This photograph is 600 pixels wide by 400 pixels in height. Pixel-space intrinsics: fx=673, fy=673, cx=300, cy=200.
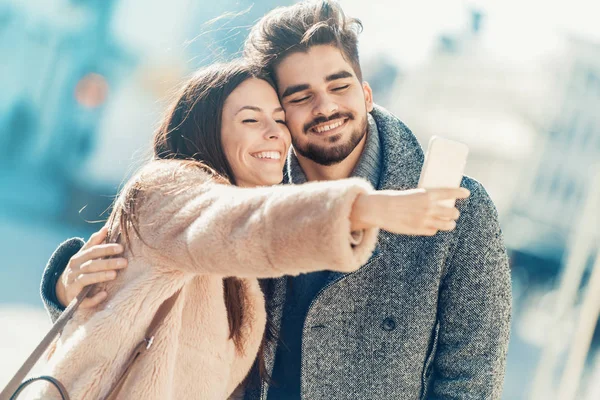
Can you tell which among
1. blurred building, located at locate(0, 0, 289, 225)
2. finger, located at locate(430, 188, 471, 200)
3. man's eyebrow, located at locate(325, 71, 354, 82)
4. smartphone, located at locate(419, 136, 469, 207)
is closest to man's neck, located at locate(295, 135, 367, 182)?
man's eyebrow, located at locate(325, 71, 354, 82)

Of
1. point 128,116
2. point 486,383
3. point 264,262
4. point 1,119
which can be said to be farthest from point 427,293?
point 1,119

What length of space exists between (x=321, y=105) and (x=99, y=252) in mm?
1158

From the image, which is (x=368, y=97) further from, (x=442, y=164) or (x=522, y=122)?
(x=522, y=122)

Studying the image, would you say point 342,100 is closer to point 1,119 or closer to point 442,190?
point 442,190

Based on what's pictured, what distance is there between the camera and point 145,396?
77.5 inches

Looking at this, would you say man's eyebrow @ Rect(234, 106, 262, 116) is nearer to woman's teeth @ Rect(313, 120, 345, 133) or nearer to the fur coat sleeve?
woman's teeth @ Rect(313, 120, 345, 133)

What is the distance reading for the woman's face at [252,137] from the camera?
2.57 metres

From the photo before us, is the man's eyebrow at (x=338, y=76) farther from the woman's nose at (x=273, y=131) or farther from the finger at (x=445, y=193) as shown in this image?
the finger at (x=445, y=193)

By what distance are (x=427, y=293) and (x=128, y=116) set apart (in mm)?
17615

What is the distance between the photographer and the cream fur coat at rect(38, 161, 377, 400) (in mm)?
1639

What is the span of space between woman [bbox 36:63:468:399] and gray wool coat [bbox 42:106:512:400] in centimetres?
31

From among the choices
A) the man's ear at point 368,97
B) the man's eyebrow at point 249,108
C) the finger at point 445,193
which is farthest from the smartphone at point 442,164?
the man's ear at point 368,97

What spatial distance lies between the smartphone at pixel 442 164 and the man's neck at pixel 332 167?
1155 millimetres

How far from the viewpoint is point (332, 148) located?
9.48ft
